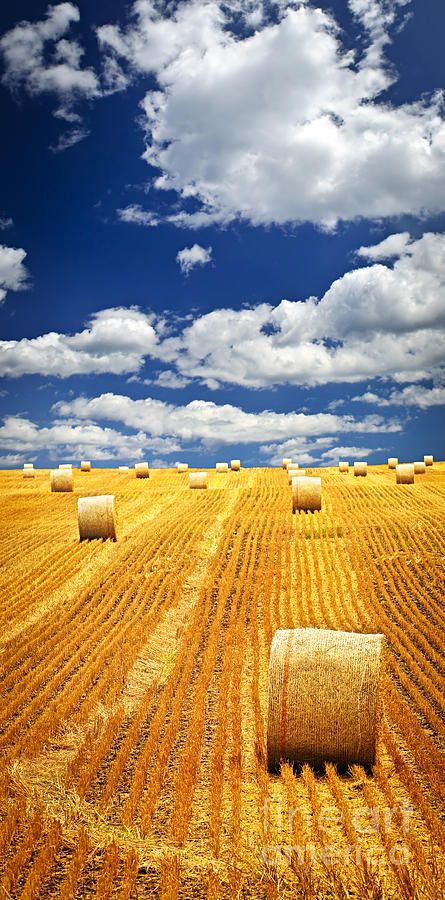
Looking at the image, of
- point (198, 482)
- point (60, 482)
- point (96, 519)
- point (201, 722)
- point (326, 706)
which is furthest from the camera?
point (60, 482)

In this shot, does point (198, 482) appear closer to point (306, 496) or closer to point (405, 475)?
point (306, 496)

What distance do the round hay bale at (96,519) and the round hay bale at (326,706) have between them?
1405 cm

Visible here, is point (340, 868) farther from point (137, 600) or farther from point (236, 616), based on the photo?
point (137, 600)

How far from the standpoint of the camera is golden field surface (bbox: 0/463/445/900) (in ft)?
17.7

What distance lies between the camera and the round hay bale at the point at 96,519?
20.5 meters

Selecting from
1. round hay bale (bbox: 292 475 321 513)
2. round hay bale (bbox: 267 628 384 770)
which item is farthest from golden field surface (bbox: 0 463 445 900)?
round hay bale (bbox: 292 475 321 513)

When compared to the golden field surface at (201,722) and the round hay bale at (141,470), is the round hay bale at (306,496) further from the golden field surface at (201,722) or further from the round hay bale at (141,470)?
the round hay bale at (141,470)

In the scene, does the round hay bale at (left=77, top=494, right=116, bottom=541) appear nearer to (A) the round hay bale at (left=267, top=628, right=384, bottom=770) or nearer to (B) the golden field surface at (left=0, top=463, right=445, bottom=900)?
(B) the golden field surface at (left=0, top=463, right=445, bottom=900)

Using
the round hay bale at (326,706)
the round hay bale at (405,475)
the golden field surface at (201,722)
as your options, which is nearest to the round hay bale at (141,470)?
the round hay bale at (405,475)

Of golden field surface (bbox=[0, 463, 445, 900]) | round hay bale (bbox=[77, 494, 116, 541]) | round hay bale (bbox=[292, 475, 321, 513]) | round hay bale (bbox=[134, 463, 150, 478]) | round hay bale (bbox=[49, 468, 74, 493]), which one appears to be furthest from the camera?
round hay bale (bbox=[134, 463, 150, 478])

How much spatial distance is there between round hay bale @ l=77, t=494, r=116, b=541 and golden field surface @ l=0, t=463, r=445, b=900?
644mm

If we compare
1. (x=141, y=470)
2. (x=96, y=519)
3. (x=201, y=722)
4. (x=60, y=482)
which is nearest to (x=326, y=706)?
(x=201, y=722)

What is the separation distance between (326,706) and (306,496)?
19249 mm

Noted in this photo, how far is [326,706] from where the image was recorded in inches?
277
